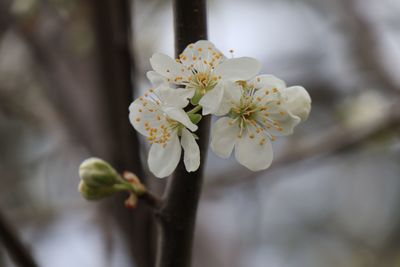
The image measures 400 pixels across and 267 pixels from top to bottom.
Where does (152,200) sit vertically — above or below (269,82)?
below

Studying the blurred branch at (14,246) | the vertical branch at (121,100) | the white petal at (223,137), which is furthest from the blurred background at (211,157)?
the white petal at (223,137)

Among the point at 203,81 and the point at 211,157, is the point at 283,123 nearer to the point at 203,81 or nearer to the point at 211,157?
the point at 203,81

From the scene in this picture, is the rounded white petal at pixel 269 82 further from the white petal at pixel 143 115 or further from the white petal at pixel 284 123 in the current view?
the white petal at pixel 143 115

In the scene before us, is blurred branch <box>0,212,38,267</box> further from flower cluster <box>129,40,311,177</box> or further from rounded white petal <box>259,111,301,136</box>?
rounded white petal <box>259,111,301,136</box>

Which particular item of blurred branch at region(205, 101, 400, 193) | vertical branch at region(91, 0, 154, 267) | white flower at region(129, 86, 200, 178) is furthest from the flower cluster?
blurred branch at region(205, 101, 400, 193)

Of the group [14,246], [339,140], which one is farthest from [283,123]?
[339,140]
